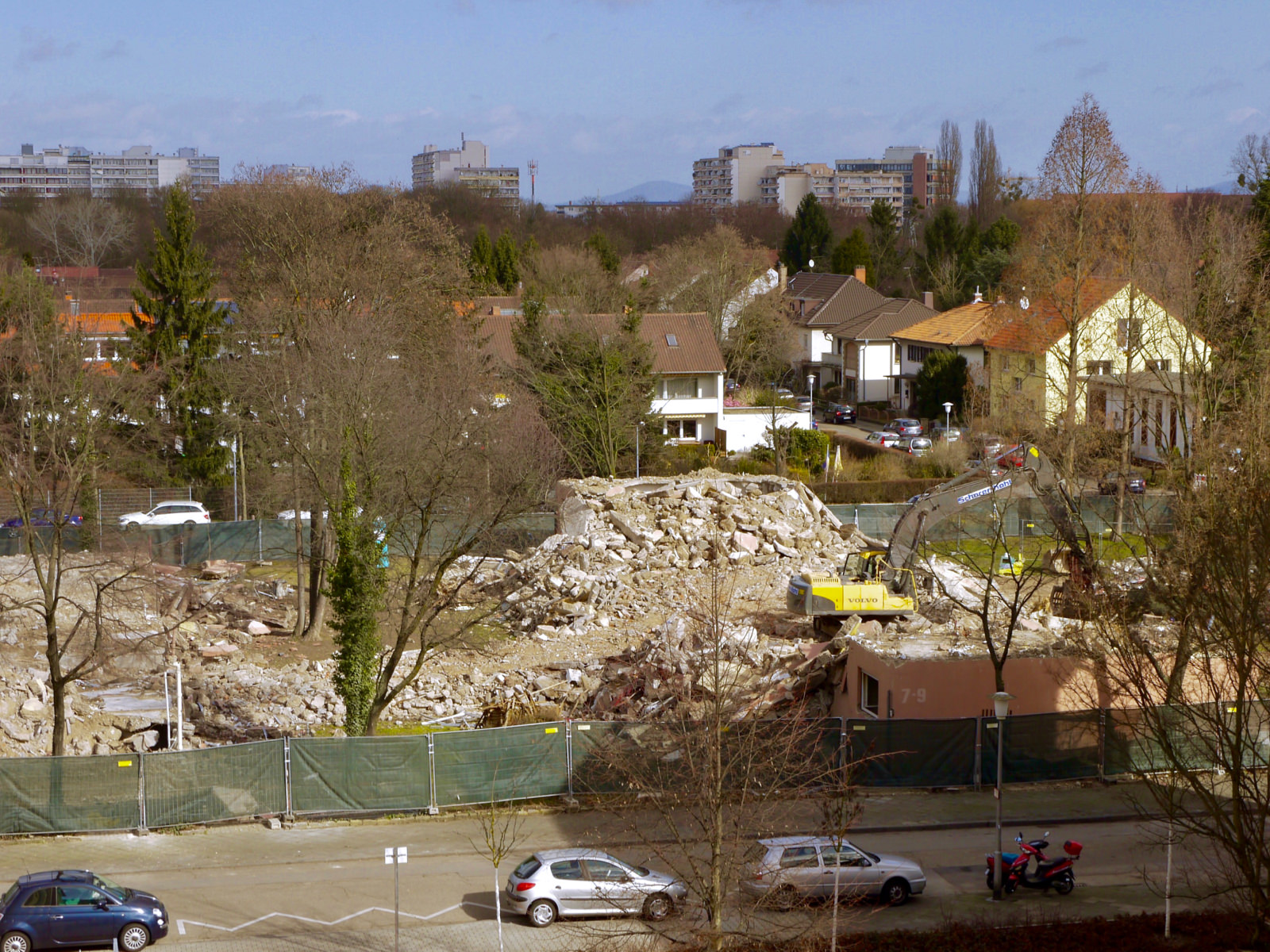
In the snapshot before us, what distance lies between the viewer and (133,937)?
15.4 metres

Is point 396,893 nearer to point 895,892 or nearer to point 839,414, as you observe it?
point 895,892

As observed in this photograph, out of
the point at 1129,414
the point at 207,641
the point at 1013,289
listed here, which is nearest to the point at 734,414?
the point at 1013,289

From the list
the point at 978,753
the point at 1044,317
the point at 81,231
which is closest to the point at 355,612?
the point at 978,753

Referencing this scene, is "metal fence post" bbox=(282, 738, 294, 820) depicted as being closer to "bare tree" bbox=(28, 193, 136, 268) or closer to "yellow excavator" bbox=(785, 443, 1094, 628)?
"yellow excavator" bbox=(785, 443, 1094, 628)

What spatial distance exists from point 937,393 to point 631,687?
42080 mm

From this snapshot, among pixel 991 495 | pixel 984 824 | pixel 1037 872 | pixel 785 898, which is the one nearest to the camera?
pixel 785 898

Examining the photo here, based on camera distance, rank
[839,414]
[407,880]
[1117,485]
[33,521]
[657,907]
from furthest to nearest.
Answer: [839,414], [33,521], [1117,485], [407,880], [657,907]

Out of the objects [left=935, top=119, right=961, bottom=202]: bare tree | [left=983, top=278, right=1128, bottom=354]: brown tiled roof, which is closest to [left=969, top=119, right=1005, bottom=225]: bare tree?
[left=935, top=119, right=961, bottom=202]: bare tree

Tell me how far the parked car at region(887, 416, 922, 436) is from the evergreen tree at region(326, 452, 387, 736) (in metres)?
42.5

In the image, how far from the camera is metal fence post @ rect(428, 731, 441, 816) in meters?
20.5

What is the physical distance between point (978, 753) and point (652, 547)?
592 inches

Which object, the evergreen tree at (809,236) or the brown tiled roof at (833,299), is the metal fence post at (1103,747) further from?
the evergreen tree at (809,236)

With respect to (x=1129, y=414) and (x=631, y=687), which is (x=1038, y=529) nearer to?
(x=1129, y=414)

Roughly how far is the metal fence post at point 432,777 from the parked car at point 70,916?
5.72 metres
